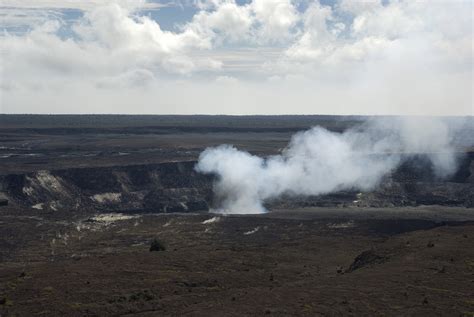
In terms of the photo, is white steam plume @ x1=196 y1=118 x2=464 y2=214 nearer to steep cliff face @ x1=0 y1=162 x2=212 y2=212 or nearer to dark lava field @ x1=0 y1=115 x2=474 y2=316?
dark lava field @ x1=0 y1=115 x2=474 y2=316

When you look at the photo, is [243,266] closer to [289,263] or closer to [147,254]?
[289,263]

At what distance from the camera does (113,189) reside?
364 feet

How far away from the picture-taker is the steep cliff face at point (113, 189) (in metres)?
104

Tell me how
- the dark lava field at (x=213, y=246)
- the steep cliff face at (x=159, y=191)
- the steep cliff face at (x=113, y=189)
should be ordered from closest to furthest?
the dark lava field at (x=213, y=246), the steep cliff face at (x=113, y=189), the steep cliff face at (x=159, y=191)

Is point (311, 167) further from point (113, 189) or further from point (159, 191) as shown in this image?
point (113, 189)

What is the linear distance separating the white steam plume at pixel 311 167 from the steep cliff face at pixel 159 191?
9.15 feet

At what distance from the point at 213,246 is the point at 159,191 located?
1762 inches

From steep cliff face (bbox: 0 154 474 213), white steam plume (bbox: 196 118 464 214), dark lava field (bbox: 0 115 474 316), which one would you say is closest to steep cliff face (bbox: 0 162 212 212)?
steep cliff face (bbox: 0 154 474 213)

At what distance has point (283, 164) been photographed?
400 feet

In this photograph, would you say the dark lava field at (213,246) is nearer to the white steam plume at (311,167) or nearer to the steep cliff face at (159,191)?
the steep cliff face at (159,191)

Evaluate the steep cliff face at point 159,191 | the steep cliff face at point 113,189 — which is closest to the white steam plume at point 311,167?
the steep cliff face at point 159,191

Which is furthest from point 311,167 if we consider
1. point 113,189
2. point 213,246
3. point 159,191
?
point 213,246

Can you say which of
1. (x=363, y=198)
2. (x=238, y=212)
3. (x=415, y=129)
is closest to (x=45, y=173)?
(x=238, y=212)

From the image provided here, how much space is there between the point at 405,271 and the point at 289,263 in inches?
561
